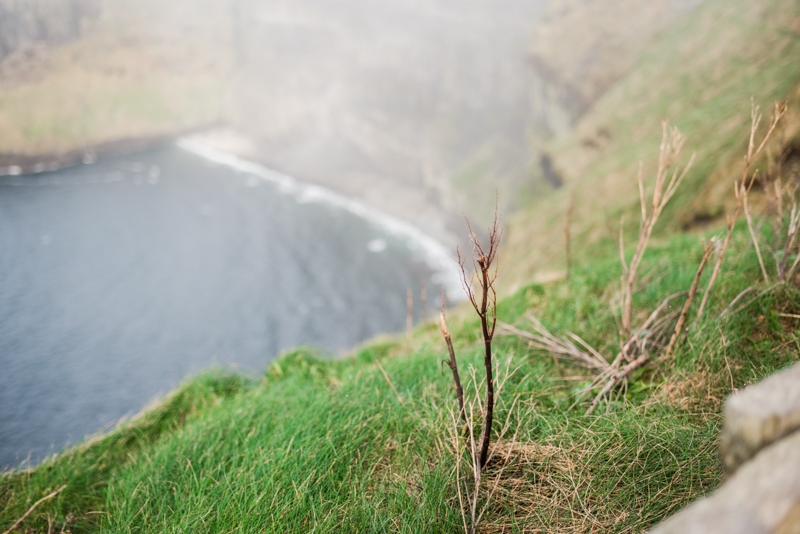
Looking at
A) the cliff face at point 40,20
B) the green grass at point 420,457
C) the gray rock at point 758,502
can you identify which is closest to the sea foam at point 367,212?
the cliff face at point 40,20

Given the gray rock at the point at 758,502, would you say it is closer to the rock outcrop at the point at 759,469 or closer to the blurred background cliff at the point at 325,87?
the rock outcrop at the point at 759,469

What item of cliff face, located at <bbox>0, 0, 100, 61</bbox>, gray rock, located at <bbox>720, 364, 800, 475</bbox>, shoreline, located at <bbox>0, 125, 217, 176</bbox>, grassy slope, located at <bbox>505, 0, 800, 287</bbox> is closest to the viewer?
gray rock, located at <bbox>720, 364, 800, 475</bbox>

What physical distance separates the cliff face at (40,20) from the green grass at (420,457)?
8371 centimetres

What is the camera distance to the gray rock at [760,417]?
943 millimetres

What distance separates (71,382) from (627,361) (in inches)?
1167

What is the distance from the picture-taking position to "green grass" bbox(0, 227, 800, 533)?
2229 mm

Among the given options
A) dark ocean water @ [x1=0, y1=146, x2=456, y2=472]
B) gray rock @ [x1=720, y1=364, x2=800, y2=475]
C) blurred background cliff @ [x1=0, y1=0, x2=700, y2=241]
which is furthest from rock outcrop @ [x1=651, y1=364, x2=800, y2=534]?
blurred background cliff @ [x1=0, y1=0, x2=700, y2=241]

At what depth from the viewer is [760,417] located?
0.96 metres

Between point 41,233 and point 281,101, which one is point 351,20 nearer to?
point 281,101

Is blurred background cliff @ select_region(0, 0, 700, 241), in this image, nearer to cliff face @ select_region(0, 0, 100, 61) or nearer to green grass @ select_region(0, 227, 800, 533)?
cliff face @ select_region(0, 0, 100, 61)

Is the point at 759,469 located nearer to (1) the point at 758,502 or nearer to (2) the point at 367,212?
(1) the point at 758,502

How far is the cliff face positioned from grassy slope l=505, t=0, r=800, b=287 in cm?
8051

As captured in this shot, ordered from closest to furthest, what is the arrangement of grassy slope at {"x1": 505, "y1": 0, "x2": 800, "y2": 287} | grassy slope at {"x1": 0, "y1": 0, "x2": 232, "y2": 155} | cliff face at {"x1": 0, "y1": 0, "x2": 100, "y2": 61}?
grassy slope at {"x1": 505, "y1": 0, "x2": 800, "y2": 287}
cliff face at {"x1": 0, "y1": 0, "x2": 100, "y2": 61}
grassy slope at {"x1": 0, "y1": 0, "x2": 232, "y2": 155}

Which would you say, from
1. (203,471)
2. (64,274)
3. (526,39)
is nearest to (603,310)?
(203,471)
